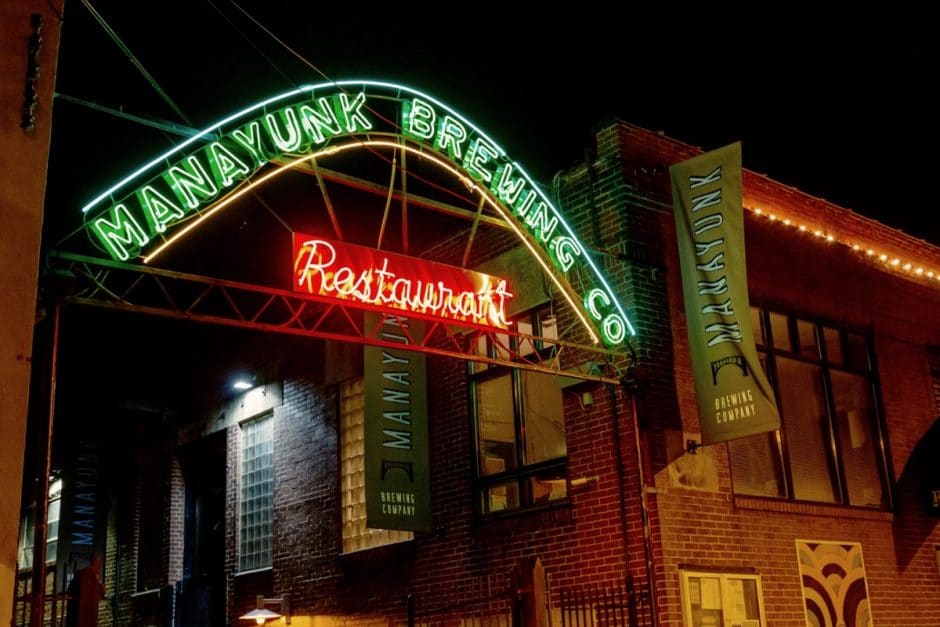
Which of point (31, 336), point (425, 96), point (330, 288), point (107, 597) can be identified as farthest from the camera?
point (107, 597)

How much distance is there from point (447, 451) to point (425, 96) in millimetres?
4924

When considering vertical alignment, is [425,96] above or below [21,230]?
above

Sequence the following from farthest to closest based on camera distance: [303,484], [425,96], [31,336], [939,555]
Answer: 1. [303,484]
2. [939,555]
3. [425,96]
4. [31,336]

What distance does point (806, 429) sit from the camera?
1264cm

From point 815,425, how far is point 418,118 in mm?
6838

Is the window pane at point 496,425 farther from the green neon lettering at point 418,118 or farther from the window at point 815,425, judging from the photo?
the green neon lettering at point 418,118

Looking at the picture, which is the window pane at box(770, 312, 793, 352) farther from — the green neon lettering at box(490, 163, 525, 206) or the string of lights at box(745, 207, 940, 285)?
the green neon lettering at box(490, 163, 525, 206)

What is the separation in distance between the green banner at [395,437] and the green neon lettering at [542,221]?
81.0 inches

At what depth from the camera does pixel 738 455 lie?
11.6m

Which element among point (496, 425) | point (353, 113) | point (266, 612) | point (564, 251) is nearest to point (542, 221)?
point (564, 251)

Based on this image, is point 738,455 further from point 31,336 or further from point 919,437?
point 31,336

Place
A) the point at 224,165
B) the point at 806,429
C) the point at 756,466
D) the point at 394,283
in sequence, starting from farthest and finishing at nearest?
the point at 806,429, the point at 756,466, the point at 394,283, the point at 224,165

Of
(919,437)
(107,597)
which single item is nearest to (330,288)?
(919,437)

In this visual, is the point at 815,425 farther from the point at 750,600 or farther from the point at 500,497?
the point at 500,497
